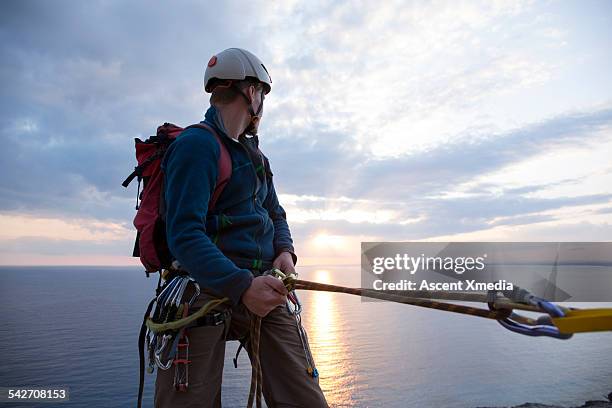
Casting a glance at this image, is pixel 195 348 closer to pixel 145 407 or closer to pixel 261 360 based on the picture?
pixel 261 360

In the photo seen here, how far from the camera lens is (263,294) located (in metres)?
2.84

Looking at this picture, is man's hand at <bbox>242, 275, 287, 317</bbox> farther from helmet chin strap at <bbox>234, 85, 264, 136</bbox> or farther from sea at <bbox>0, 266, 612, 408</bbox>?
sea at <bbox>0, 266, 612, 408</bbox>

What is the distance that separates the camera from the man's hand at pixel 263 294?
2.84 metres

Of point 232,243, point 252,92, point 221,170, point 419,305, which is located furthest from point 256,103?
point 419,305

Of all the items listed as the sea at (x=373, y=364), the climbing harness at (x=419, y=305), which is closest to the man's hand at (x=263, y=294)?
the climbing harness at (x=419, y=305)

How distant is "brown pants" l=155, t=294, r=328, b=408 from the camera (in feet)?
9.84

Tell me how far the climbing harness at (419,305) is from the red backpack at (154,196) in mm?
283

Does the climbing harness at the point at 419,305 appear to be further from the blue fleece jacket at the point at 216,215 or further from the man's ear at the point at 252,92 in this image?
the man's ear at the point at 252,92

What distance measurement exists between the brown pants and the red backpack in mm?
515

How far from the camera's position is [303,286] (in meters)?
3.03

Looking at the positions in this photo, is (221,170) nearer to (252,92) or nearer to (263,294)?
(252,92)

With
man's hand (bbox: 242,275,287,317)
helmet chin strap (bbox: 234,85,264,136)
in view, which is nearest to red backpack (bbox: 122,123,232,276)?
helmet chin strap (bbox: 234,85,264,136)

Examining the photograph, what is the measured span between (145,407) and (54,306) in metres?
107

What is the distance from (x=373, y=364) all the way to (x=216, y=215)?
6669cm
